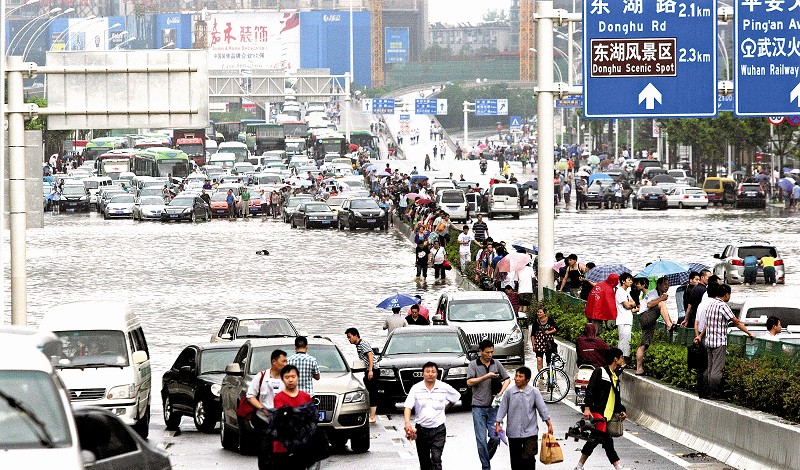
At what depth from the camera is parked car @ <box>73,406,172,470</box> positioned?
38.8ft

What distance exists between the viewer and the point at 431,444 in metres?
15.5

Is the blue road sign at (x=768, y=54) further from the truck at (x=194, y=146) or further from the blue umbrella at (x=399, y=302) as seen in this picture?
the truck at (x=194, y=146)

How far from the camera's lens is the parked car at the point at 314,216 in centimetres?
6506

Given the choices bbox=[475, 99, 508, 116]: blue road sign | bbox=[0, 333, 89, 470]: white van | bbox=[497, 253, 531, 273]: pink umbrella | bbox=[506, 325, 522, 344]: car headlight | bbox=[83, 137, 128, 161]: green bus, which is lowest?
Result: bbox=[506, 325, 522, 344]: car headlight

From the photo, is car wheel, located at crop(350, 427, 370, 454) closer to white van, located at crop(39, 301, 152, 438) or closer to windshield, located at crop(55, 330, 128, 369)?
white van, located at crop(39, 301, 152, 438)

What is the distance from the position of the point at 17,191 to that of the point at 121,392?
5318 millimetres

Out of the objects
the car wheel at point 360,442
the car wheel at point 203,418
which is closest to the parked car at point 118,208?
the car wheel at point 203,418

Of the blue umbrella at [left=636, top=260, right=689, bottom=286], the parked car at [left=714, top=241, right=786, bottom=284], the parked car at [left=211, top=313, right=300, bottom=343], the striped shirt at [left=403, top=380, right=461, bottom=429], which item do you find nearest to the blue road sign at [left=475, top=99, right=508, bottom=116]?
the parked car at [left=714, top=241, right=786, bottom=284]

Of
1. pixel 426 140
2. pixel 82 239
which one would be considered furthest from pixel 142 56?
pixel 426 140

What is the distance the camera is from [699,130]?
10144 cm

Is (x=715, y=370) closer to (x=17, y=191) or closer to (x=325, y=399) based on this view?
(x=325, y=399)

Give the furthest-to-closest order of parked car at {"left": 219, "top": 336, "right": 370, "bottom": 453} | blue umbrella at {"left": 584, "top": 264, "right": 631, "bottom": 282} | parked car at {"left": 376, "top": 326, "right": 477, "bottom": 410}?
blue umbrella at {"left": 584, "top": 264, "right": 631, "bottom": 282}
parked car at {"left": 376, "top": 326, "right": 477, "bottom": 410}
parked car at {"left": 219, "top": 336, "right": 370, "bottom": 453}

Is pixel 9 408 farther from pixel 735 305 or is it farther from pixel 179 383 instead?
pixel 735 305

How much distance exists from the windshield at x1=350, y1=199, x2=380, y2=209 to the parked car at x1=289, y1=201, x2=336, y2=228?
1263 mm
